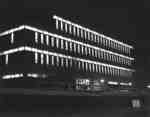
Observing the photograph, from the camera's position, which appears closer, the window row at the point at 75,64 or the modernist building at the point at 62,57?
the modernist building at the point at 62,57

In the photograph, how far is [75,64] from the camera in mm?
75125

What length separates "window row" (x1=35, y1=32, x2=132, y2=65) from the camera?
65625mm

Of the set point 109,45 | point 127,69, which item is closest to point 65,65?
point 109,45

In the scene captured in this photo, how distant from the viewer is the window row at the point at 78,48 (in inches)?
2584

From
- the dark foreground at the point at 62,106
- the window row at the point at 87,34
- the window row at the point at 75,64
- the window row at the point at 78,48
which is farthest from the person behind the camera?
the window row at the point at 87,34

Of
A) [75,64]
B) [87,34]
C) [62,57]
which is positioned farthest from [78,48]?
[62,57]

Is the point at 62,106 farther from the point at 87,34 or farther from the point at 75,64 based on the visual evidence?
the point at 87,34

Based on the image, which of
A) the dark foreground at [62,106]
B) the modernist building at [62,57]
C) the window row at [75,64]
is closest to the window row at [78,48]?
the modernist building at [62,57]

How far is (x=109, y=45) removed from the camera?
323 ft

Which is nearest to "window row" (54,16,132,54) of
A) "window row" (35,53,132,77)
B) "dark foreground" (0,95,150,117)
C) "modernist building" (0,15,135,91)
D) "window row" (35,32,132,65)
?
"modernist building" (0,15,135,91)

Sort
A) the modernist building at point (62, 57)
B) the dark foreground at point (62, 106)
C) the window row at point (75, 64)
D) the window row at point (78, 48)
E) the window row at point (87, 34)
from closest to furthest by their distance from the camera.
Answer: the dark foreground at point (62, 106), the modernist building at point (62, 57), the window row at point (75, 64), the window row at point (78, 48), the window row at point (87, 34)

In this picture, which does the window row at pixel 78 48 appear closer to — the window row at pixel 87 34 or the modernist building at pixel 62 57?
the modernist building at pixel 62 57

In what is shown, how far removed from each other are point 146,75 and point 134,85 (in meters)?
6.21

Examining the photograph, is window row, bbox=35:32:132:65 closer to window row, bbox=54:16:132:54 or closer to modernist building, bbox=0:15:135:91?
modernist building, bbox=0:15:135:91
